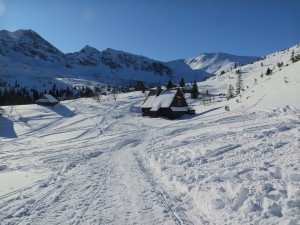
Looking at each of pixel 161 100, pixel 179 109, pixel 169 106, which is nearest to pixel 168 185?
pixel 169 106

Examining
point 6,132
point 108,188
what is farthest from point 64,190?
point 6,132

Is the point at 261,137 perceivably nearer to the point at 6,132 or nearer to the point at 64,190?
the point at 64,190

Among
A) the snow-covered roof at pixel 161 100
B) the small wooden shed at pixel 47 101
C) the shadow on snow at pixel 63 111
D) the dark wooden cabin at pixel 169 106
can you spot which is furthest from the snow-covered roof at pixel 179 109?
the small wooden shed at pixel 47 101

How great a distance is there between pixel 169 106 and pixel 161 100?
13.1 ft

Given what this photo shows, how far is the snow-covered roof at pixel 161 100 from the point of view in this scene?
166 feet

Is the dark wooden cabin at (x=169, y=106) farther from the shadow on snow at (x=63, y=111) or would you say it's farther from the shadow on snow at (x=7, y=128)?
the shadow on snow at (x=7, y=128)

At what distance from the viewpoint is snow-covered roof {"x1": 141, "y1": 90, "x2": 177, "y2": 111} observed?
5070 centimetres

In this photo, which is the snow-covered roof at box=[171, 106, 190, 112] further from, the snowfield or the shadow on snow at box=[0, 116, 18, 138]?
the snowfield

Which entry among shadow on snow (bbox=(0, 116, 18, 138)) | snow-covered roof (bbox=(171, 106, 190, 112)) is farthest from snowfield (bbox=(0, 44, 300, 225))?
snow-covered roof (bbox=(171, 106, 190, 112))

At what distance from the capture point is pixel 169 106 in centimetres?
4922

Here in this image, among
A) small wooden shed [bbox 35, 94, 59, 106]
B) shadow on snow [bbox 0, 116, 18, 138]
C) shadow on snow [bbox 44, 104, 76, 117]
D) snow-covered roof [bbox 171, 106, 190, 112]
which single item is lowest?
shadow on snow [bbox 0, 116, 18, 138]

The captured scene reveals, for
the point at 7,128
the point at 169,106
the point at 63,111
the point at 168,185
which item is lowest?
the point at 7,128

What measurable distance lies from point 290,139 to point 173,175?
20.6ft

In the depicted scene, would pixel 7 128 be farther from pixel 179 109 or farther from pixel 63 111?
pixel 179 109
